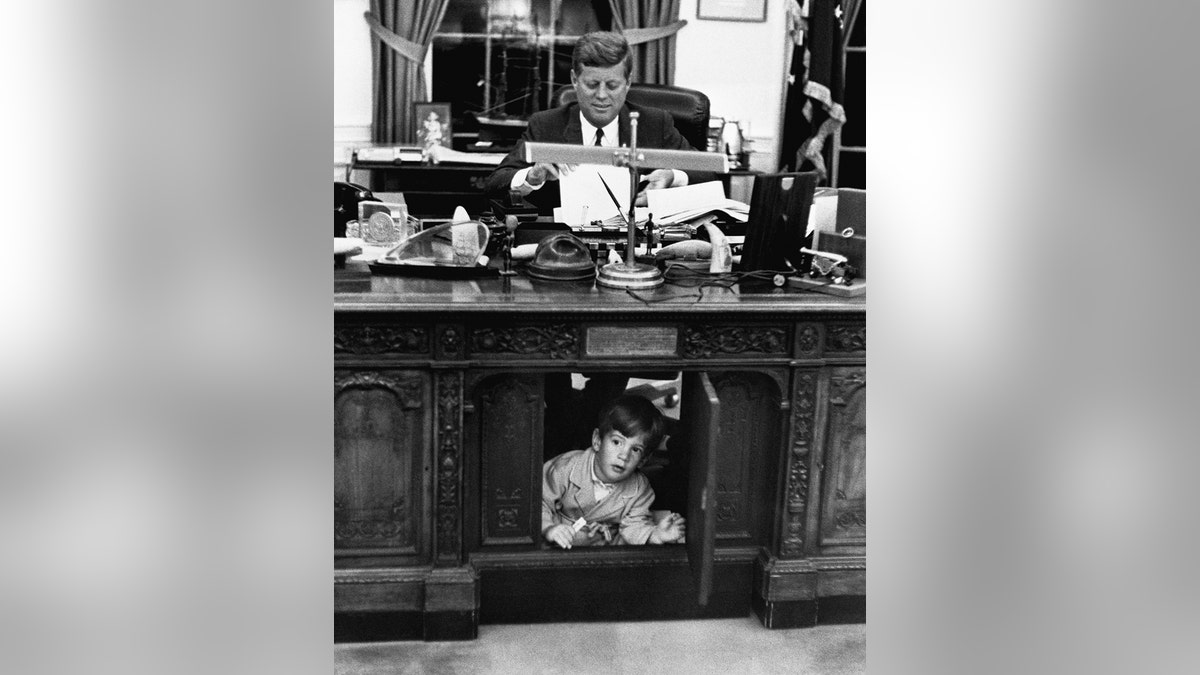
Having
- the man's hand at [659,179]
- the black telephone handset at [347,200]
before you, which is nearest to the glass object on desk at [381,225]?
the black telephone handset at [347,200]

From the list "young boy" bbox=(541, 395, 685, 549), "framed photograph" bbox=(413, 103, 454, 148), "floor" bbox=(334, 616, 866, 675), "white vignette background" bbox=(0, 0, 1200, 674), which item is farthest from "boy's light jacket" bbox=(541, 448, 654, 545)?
"framed photograph" bbox=(413, 103, 454, 148)

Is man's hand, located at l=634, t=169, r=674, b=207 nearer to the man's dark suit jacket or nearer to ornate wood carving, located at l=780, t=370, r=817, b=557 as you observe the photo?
the man's dark suit jacket

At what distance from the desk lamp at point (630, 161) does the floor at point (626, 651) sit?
0.87 metres

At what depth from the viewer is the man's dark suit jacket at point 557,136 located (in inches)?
136

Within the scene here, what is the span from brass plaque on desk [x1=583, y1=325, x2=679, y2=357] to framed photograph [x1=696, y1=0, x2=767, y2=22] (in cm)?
384

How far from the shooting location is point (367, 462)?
103 inches

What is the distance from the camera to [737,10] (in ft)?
20.0

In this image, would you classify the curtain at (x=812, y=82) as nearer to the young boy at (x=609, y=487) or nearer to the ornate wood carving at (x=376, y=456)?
the young boy at (x=609, y=487)

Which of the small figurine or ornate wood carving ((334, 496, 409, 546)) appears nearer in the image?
ornate wood carving ((334, 496, 409, 546))

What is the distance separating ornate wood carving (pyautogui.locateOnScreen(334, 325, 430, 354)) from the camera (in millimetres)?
2557

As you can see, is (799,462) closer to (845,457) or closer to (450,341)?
(845,457)
